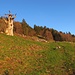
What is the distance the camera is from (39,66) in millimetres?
27609

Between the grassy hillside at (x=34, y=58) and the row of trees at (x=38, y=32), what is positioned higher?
the row of trees at (x=38, y=32)

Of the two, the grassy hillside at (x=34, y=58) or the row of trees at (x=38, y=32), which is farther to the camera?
the row of trees at (x=38, y=32)

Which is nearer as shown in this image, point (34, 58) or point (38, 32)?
point (34, 58)

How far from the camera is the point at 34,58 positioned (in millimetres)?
30500

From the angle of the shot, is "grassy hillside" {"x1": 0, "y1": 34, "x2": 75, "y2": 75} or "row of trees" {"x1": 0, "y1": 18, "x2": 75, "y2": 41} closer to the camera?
"grassy hillside" {"x1": 0, "y1": 34, "x2": 75, "y2": 75}

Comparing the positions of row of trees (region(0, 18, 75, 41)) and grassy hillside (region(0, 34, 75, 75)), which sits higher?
row of trees (region(0, 18, 75, 41))

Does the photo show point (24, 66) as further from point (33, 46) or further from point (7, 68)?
point (33, 46)

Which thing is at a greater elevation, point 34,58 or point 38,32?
point 38,32

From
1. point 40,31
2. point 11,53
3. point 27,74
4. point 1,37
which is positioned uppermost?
point 40,31

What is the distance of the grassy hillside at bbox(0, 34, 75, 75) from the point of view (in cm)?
2597

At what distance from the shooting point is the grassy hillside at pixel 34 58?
85.2ft

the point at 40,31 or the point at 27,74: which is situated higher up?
the point at 40,31

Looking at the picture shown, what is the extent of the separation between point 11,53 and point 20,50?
205 centimetres

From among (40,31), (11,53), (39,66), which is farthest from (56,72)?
(40,31)
